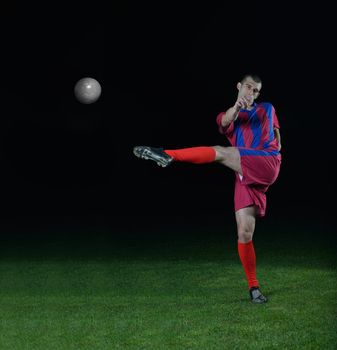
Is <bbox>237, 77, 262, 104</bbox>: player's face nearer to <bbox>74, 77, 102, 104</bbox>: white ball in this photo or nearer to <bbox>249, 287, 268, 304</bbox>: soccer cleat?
<bbox>249, 287, 268, 304</bbox>: soccer cleat

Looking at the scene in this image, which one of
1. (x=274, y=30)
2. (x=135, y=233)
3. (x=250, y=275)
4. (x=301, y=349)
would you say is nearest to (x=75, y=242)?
(x=135, y=233)

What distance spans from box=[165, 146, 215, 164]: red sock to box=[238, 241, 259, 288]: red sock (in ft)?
2.30

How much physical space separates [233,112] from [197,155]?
37cm

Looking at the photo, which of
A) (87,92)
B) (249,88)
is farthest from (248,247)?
(87,92)

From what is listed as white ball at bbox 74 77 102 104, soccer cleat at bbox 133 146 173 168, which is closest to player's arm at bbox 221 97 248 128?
soccer cleat at bbox 133 146 173 168

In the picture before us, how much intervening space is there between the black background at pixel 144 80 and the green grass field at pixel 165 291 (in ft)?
23.2

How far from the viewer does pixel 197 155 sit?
4.77m

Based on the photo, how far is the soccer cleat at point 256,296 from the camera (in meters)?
4.91

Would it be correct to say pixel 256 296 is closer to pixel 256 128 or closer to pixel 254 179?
pixel 254 179

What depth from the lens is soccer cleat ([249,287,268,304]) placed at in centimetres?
491

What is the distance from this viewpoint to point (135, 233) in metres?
9.16

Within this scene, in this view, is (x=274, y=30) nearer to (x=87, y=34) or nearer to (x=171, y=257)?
(x=87, y=34)

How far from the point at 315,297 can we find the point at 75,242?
158 inches

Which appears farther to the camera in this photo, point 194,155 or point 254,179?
point 254,179
